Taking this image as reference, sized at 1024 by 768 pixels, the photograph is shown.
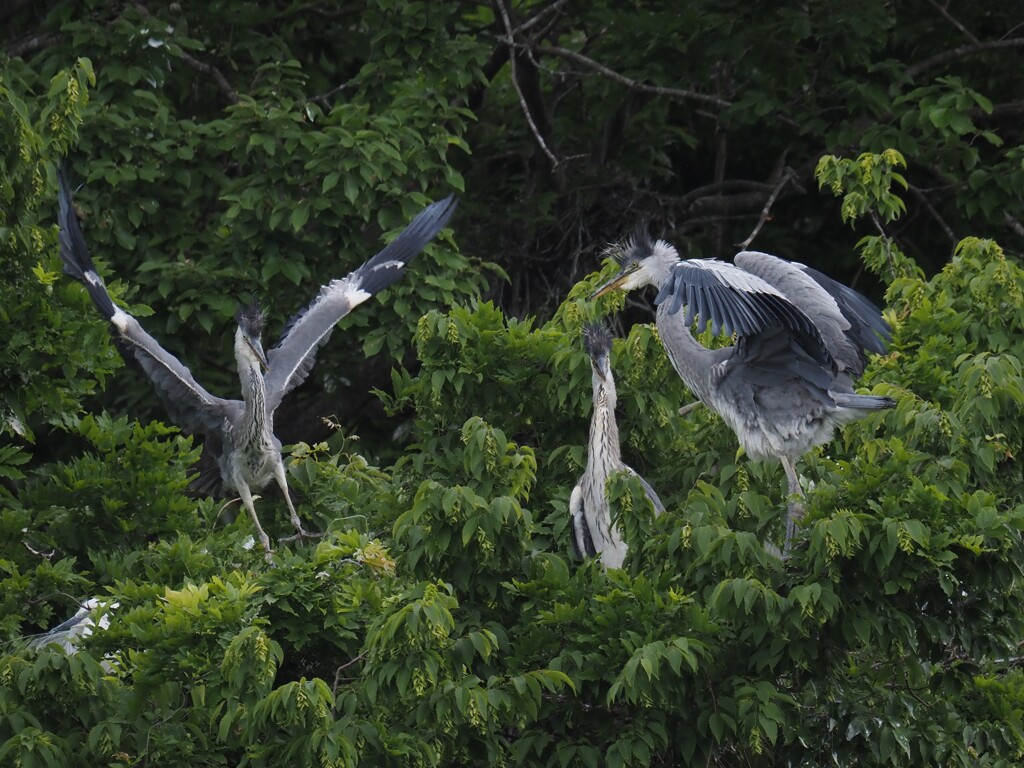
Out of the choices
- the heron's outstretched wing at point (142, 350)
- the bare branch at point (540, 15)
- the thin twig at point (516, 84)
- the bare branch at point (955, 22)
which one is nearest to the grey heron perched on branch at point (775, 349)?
the heron's outstretched wing at point (142, 350)

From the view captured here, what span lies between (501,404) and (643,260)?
117cm

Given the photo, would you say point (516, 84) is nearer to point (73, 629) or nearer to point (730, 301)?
point (730, 301)

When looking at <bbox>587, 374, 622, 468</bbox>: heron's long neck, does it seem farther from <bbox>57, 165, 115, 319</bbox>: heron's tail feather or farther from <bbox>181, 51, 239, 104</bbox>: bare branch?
<bbox>181, 51, 239, 104</bbox>: bare branch

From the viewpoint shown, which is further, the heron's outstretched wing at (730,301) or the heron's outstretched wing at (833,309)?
the heron's outstretched wing at (833,309)

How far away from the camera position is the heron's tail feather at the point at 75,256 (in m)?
6.38

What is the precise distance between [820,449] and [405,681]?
91.0 inches

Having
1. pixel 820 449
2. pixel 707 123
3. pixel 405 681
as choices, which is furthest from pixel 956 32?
pixel 405 681

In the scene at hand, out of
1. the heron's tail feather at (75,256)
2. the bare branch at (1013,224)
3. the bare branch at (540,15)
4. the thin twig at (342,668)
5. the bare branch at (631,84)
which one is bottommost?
the bare branch at (1013,224)

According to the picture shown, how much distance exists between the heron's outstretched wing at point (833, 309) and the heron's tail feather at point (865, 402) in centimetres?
17

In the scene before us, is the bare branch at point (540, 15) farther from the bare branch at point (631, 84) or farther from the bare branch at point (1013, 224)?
the bare branch at point (1013, 224)

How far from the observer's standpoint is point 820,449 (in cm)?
590

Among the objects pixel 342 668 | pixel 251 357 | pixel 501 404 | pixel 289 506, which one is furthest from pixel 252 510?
pixel 342 668

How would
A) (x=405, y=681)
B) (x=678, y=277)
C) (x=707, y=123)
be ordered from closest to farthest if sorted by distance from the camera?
(x=405, y=681) < (x=678, y=277) < (x=707, y=123)

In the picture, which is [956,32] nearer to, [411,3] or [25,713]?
[411,3]
